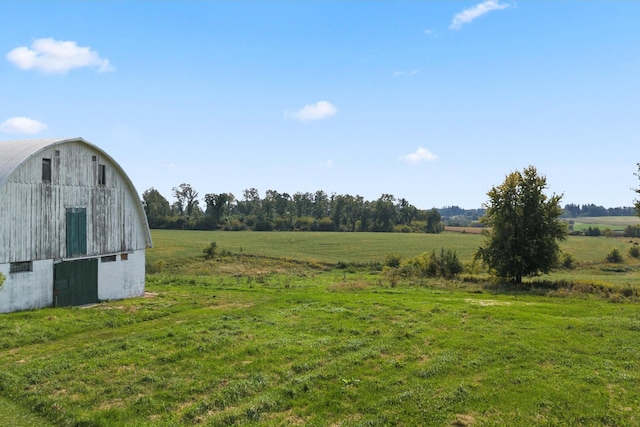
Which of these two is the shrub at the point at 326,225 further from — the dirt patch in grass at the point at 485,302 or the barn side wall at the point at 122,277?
the dirt patch in grass at the point at 485,302

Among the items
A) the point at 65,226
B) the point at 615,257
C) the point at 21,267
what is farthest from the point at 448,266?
the point at 615,257

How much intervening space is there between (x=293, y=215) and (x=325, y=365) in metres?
140

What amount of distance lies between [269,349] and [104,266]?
55.8 ft

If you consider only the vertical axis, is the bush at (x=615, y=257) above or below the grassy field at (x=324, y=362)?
below

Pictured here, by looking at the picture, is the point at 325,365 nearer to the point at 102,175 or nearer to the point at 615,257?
the point at 102,175

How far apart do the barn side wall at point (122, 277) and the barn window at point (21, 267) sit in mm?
4365

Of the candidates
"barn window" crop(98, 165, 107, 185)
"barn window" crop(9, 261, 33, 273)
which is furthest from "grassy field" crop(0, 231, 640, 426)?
"barn window" crop(98, 165, 107, 185)

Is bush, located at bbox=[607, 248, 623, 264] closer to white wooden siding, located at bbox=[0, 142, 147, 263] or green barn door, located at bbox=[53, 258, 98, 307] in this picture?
white wooden siding, located at bbox=[0, 142, 147, 263]

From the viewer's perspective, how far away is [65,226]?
2620 centimetres

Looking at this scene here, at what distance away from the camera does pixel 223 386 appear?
43.4ft

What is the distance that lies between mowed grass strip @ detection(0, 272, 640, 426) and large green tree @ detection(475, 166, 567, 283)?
11.5 metres

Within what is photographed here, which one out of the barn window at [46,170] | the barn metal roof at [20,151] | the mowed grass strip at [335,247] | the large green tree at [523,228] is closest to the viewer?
the barn metal roof at [20,151]

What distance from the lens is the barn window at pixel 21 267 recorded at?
23.6 m

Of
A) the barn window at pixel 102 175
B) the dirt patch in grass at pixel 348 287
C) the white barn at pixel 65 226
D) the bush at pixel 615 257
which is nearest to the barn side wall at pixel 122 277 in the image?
the white barn at pixel 65 226
